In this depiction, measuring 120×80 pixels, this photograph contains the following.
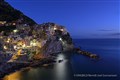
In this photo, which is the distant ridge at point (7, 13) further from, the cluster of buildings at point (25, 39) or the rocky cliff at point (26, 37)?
the cluster of buildings at point (25, 39)

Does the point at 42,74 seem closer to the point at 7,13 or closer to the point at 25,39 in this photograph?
the point at 25,39

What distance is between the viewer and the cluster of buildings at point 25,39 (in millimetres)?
43281

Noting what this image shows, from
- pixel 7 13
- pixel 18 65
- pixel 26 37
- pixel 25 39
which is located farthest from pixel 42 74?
pixel 7 13

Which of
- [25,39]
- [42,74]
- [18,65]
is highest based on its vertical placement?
[25,39]

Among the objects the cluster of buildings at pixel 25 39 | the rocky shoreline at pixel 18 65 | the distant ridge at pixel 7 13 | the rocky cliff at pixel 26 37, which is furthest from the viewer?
the distant ridge at pixel 7 13

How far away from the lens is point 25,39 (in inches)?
2080

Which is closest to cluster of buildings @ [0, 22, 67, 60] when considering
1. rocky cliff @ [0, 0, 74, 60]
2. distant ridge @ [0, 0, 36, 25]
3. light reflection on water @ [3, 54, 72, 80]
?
rocky cliff @ [0, 0, 74, 60]

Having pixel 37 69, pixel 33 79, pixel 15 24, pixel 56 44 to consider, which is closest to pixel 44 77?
pixel 33 79

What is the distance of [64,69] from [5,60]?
11.4 m

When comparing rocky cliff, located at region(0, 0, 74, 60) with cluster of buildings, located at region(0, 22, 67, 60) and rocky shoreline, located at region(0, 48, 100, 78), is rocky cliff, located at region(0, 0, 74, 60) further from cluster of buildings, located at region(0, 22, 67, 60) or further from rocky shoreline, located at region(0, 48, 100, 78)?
rocky shoreline, located at region(0, 48, 100, 78)

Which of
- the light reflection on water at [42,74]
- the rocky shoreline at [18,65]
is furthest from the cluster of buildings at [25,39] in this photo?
the light reflection on water at [42,74]

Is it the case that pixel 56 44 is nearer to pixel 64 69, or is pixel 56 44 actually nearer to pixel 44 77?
pixel 64 69

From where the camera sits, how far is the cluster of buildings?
4328 cm

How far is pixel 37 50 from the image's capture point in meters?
48.4
